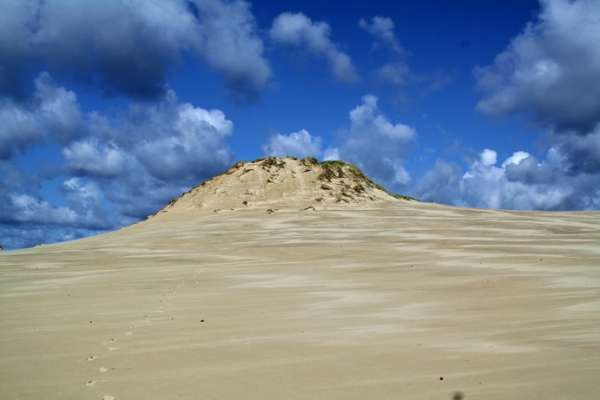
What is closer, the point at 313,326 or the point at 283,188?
the point at 313,326

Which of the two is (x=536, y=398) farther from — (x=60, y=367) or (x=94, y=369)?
(x=60, y=367)

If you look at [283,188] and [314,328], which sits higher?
[283,188]

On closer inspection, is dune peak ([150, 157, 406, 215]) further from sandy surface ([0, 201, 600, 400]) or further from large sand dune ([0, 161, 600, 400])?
sandy surface ([0, 201, 600, 400])

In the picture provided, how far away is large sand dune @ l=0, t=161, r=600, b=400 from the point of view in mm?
4355

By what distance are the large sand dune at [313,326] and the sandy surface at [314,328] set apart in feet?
0.08

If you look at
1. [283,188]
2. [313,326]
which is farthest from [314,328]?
[283,188]

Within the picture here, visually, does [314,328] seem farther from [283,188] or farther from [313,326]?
[283,188]

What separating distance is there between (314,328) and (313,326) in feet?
0.39

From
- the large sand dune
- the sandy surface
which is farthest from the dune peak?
the sandy surface

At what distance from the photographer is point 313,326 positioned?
6.58m

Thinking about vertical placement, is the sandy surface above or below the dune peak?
below

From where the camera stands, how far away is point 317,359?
5.08 meters

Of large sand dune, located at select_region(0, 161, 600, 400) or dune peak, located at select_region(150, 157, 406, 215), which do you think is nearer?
large sand dune, located at select_region(0, 161, 600, 400)

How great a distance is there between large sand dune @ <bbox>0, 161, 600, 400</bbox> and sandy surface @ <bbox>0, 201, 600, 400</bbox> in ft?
Answer: 0.08
